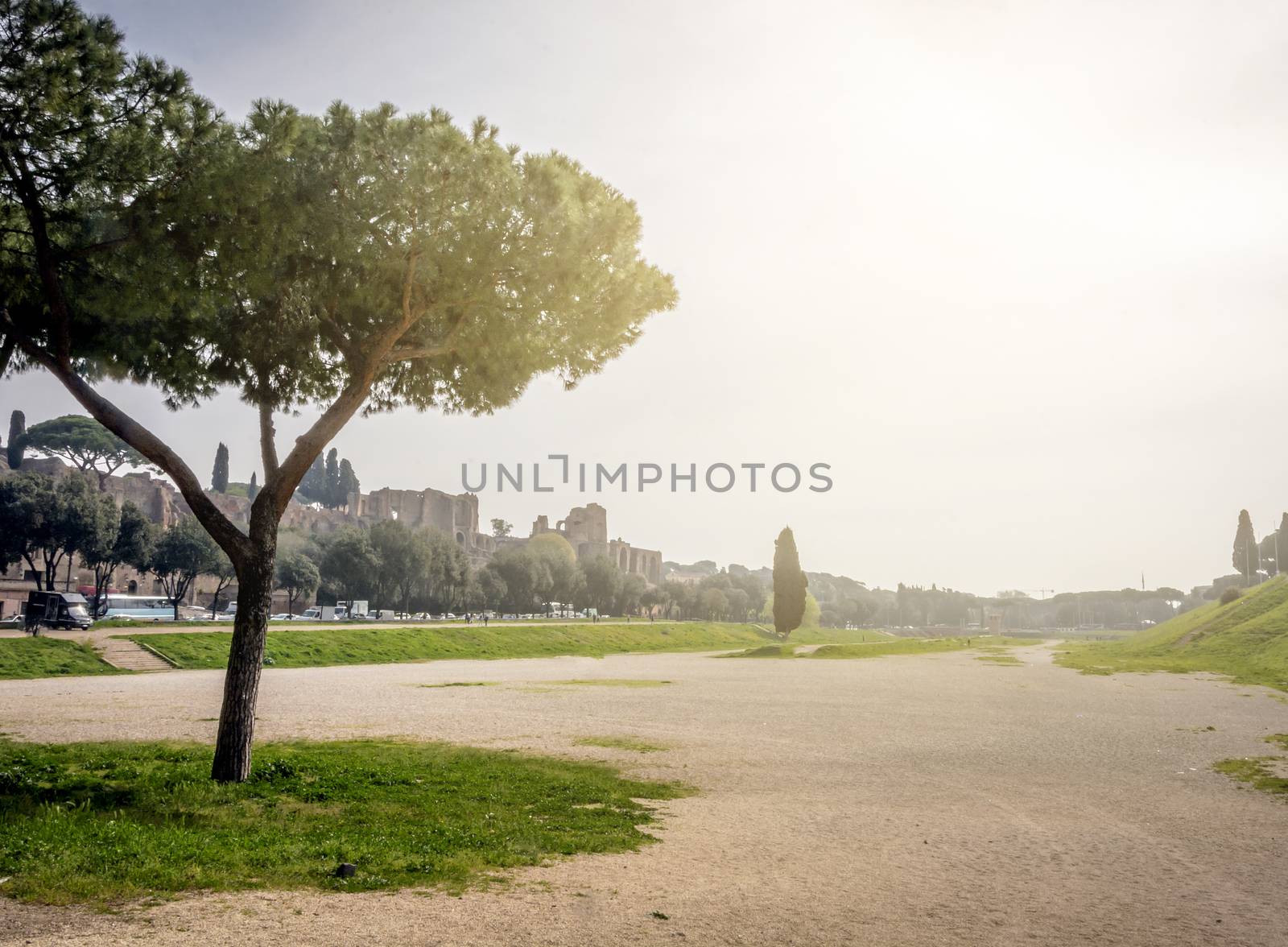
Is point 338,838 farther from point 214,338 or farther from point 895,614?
point 895,614

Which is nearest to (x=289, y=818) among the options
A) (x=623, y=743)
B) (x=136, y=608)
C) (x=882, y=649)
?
(x=623, y=743)

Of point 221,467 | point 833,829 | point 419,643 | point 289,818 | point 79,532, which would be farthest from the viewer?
point 221,467

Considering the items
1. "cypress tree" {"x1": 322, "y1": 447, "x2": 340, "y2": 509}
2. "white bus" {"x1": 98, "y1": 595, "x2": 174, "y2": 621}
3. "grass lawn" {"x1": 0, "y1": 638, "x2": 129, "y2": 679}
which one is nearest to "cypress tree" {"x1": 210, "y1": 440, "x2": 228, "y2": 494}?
"cypress tree" {"x1": 322, "y1": 447, "x2": 340, "y2": 509}

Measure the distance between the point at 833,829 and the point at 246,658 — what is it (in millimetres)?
7107

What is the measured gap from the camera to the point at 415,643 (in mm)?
46062

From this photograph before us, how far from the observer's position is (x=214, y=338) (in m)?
11.8

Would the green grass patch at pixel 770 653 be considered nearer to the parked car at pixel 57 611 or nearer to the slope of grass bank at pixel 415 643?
the slope of grass bank at pixel 415 643

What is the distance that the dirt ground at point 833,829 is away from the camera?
6.11m

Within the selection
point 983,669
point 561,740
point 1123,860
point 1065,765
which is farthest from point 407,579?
point 1123,860

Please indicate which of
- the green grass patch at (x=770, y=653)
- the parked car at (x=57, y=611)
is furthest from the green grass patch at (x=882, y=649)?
the parked car at (x=57, y=611)

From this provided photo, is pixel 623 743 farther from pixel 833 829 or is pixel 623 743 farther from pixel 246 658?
pixel 246 658

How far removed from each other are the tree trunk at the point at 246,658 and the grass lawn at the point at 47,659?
71.1 ft

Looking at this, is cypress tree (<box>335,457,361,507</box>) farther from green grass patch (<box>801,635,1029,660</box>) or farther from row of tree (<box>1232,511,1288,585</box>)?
row of tree (<box>1232,511,1288,585</box>)

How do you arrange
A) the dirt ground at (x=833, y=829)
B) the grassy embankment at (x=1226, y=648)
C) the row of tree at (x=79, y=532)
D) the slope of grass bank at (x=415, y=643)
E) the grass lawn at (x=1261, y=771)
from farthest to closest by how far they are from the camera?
1. the row of tree at (x=79, y=532)
2. the grassy embankment at (x=1226, y=648)
3. the slope of grass bank at (x=415, y=643)
4. the grass lawn at (x=1261, y=771)
5. the dirt ground at (x=833, y=829)
